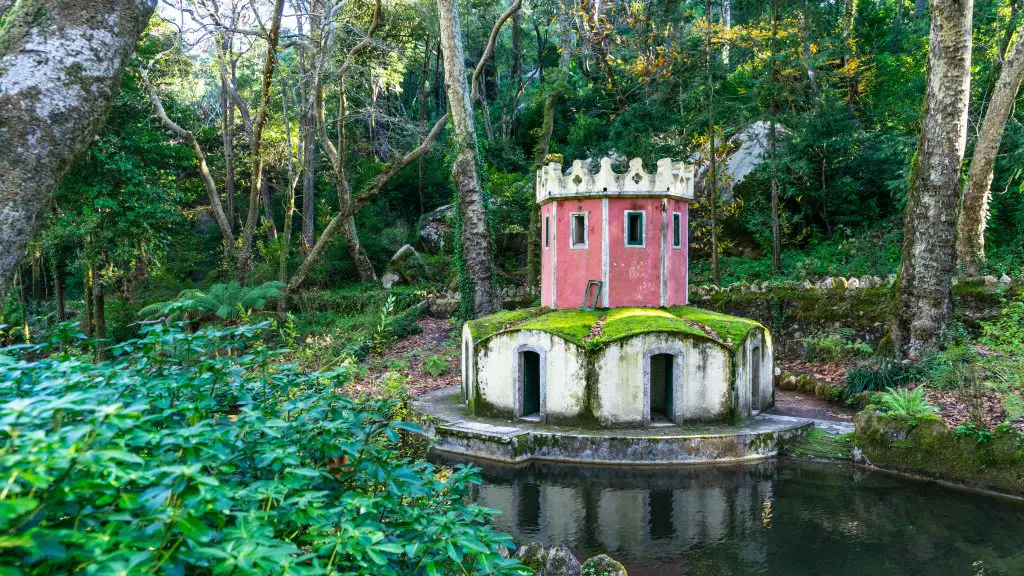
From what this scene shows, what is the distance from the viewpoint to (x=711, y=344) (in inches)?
447

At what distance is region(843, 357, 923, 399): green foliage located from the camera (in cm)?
1241

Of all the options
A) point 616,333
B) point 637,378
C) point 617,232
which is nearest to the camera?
point 637,378

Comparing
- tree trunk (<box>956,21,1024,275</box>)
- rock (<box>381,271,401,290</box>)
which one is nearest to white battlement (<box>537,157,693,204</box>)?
tree trunk (<box>956,21,1024,275</box>)

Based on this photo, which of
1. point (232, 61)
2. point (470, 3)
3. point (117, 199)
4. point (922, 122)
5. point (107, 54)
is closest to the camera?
point (107, 54)

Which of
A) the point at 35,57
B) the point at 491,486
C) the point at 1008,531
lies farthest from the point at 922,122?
the point at 35,57

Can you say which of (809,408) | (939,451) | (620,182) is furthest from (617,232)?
(939,451)

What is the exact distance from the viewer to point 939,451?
9.29 m

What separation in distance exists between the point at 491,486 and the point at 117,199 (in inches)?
581

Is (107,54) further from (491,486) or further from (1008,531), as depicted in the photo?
(1008,531)

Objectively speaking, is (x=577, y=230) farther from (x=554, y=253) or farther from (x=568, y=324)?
(x=568, y=324)

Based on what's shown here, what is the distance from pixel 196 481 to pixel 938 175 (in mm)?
15004

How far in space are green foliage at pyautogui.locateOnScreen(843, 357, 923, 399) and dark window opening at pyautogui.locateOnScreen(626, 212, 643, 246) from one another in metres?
5.46

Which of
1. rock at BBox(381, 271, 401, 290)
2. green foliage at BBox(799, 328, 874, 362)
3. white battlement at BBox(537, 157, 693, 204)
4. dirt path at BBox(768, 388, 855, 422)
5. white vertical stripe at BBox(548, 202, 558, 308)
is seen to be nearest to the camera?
dirt path at BBox(768, 388, 855, 422)

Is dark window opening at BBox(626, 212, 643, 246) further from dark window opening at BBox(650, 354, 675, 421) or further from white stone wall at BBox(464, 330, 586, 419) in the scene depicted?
white stone wall at BBox(464, 330, 586, 419)
